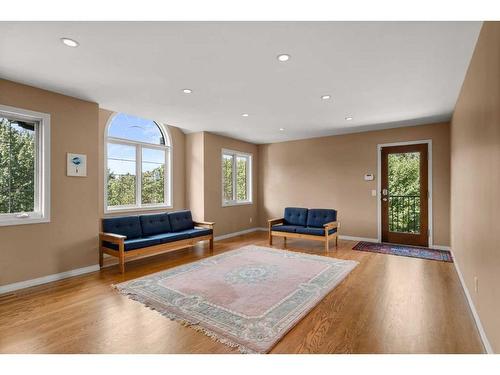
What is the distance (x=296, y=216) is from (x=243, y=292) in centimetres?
316

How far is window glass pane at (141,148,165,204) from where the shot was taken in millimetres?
5289

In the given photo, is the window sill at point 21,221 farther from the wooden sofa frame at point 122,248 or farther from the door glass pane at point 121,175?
the door glass pane at point 121,175

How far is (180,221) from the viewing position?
526cm

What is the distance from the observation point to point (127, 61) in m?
2.65

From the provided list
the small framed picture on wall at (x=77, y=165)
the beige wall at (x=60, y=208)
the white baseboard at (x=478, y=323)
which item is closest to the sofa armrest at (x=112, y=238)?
the beige wall at (x=60, y=208)

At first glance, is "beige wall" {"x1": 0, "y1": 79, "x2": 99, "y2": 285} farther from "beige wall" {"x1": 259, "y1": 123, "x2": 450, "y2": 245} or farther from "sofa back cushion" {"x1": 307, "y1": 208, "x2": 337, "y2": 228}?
"beige wall" {"x1": 259, "y1": 123, "x2": 450, "y2": 245}

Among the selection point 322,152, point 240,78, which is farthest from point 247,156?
point 240,78

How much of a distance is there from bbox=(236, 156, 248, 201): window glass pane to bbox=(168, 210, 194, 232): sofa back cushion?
6.64ft

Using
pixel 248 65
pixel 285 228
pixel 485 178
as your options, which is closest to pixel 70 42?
pixel 248 65

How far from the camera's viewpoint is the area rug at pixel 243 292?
225 cm

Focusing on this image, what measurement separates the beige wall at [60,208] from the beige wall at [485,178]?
4644 millimetres

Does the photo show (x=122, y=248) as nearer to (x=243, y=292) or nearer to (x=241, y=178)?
(x=243, y=292)
